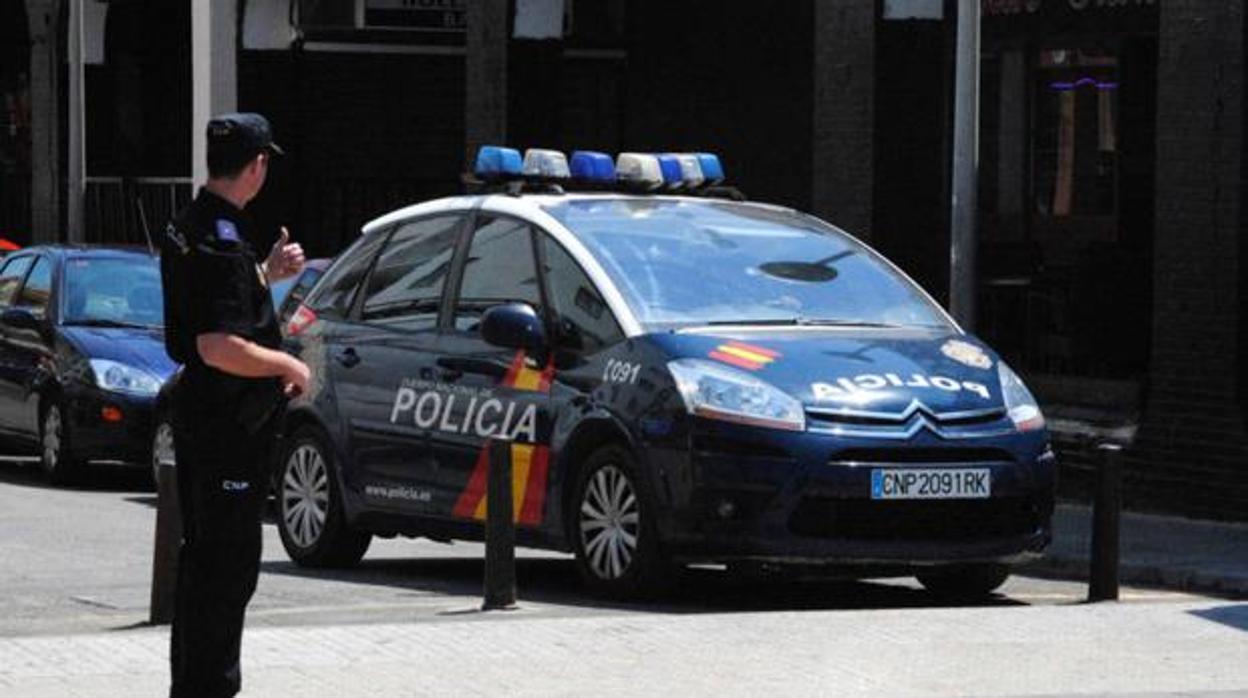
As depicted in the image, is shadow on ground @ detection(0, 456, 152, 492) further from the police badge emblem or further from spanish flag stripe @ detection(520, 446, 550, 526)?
the police badge emblem

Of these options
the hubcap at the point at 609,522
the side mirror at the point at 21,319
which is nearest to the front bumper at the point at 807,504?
the hubcap at the point at 609,522

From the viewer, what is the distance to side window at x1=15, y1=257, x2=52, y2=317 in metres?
20.8

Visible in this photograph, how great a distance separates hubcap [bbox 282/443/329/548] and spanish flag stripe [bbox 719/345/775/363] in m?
2.89

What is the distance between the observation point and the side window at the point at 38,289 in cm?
2083

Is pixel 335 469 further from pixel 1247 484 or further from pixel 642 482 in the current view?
pixel 1247 484

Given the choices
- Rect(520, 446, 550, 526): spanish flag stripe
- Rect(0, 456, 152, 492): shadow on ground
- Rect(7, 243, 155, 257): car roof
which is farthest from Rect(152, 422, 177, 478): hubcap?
Rect(520, 446, 550, 526): spanish flag stripe

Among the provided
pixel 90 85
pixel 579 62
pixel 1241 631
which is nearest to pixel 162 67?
pixel 90 85

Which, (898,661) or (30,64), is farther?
(30,64)

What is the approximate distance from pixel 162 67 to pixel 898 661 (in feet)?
87.5

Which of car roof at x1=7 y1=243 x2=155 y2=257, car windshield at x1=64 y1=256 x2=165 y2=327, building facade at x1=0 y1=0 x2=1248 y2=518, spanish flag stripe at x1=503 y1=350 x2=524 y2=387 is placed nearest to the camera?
spanish flag stripe at x1=503 y1=350 x2=524 y2=387

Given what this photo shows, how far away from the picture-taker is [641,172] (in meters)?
13.9

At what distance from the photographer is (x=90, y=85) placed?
35219 millimetres

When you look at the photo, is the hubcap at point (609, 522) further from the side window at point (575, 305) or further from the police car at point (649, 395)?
the side window at point (575, 305)

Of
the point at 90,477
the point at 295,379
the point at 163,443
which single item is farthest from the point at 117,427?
the point at 295,379
